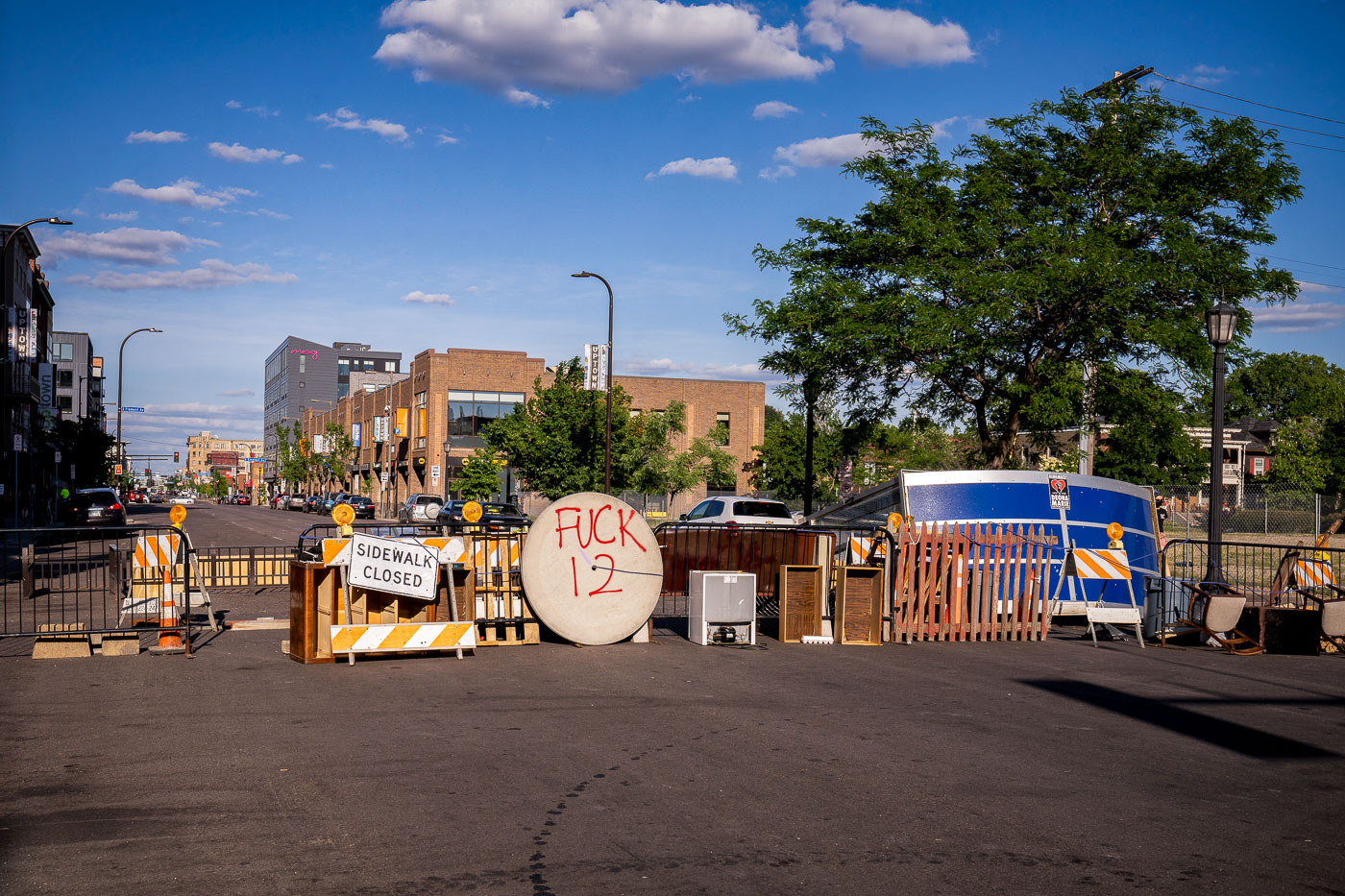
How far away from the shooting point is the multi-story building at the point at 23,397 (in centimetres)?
5234

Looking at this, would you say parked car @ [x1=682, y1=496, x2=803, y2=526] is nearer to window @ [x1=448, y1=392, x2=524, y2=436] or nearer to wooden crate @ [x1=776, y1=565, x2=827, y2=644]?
wooden crate @ [x1=776, y1=565, x2=827, y2=644]

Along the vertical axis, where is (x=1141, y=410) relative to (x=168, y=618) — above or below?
above

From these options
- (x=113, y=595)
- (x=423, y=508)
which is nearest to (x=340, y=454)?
(x=423, y=508)

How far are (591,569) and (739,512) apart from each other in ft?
47.8

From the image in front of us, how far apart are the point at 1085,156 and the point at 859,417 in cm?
793

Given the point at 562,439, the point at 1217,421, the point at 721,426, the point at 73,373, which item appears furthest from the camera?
the point at 73,373

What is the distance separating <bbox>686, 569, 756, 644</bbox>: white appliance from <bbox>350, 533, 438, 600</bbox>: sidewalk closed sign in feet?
10.8

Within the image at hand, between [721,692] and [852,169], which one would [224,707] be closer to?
[721,692]

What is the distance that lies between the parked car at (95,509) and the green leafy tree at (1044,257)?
2701 centimetres

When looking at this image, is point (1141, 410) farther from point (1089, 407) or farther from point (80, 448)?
point (80, 448)

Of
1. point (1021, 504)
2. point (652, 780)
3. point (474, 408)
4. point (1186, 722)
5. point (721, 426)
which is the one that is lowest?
point (1186, 722)

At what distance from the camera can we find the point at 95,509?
40.5 m

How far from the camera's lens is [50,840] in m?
5.61

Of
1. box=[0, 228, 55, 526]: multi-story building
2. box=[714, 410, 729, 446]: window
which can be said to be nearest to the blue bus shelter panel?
box=[0, 228, 55, 526]: multi-story building
